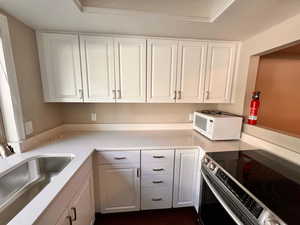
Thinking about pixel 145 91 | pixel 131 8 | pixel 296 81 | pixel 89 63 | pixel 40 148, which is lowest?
pixel 40 148

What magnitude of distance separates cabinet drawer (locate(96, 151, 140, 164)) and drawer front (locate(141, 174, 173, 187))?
257 mm

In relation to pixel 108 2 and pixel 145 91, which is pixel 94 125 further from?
pixel 108 2

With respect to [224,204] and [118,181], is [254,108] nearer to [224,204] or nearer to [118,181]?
[224,204]

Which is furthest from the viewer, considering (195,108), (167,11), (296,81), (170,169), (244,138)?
(195,108)

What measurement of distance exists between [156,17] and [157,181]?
1.69m

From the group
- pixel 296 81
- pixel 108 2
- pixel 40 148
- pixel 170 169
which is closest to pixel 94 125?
pixel 40 148

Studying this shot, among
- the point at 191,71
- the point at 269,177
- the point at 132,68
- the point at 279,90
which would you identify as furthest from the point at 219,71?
the point at 269,177

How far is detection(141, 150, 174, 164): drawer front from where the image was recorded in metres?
1.45

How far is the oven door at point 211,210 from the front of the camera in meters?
0.92

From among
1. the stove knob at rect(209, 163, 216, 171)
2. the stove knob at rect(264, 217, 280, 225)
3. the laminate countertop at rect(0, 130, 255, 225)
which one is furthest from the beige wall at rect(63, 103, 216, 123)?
the stove knob at rect(264, 217, 280, 225)

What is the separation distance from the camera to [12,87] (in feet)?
3.87

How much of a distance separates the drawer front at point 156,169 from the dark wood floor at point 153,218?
1.78 ft

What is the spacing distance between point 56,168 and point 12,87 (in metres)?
0.85

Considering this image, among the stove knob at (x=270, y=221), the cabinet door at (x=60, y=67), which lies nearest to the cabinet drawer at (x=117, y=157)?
the cabinet door at (x=60, y=67)
